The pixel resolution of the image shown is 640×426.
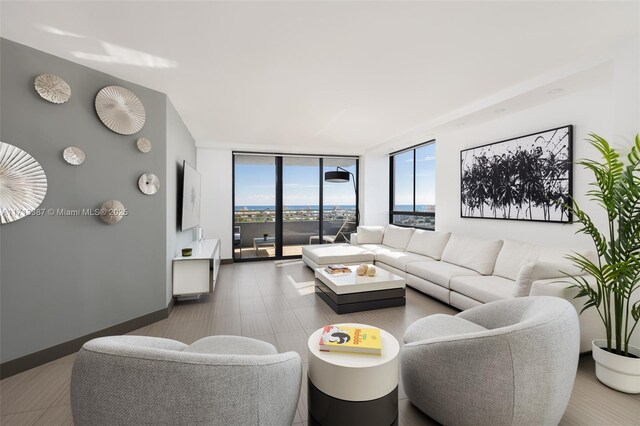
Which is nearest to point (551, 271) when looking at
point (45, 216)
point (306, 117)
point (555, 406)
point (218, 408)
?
point (555, 406)

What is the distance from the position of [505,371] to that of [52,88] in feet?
12.3

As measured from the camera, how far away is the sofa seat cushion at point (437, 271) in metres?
3.69

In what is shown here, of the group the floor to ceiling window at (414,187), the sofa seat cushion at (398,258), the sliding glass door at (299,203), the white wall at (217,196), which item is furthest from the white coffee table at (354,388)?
the sliding glass door at (299,203)

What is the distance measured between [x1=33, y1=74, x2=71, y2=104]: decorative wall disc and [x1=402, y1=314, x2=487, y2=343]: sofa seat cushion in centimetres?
336

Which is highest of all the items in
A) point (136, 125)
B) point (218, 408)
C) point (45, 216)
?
point (136, 125)

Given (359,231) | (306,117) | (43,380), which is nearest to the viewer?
(43,380)

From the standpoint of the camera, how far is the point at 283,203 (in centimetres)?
692

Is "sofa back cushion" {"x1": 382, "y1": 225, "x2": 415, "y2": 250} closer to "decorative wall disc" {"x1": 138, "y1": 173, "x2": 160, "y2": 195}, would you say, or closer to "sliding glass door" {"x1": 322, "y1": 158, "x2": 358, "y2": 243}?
"sliding glass door" {"x1": 322, "y1": 158, "x2": 358, "y2": 243}

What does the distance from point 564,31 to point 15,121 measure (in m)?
4.25

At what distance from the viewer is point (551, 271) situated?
100 inches

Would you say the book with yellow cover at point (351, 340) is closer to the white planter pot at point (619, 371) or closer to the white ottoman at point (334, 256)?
the white planter pot at point (619, 371)

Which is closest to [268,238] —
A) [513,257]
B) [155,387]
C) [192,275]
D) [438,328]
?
[192,275]

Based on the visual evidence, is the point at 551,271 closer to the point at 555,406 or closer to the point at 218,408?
the point at 555,406

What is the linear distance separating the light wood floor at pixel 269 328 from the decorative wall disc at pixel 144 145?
1.92 m
